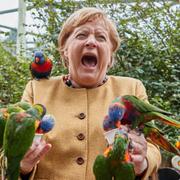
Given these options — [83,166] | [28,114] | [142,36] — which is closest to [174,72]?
[142,36]

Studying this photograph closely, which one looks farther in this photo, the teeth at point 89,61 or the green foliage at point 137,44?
the green foliage at point 137,44

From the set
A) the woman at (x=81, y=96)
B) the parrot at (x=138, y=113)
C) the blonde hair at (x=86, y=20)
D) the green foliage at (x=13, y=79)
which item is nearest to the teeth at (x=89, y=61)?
the woman at (x=81, y=96)

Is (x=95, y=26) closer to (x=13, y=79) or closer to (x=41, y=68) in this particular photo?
(x=41, y=68)

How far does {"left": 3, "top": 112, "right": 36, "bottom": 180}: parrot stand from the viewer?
0.86m

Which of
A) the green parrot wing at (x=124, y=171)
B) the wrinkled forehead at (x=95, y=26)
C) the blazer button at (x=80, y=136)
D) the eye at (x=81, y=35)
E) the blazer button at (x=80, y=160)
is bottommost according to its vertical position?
the blazer button at (x=80, y=160)

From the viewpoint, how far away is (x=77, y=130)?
1.19 metres

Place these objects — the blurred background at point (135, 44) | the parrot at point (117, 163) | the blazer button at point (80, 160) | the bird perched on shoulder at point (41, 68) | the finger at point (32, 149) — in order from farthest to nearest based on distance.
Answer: the blurred background at point (135, 44)
the bird perched on shoulder at point (41, 68)
the blazer button at point (80, 160)
the finger at point (32, 149)
the parrot at point (117, 163)

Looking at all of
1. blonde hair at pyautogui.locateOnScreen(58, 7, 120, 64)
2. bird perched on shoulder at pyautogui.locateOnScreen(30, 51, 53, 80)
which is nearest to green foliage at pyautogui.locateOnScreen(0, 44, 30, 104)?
bird perched on shoulder at pyautogui.locateOnScreen(30, 51, 53, 80)

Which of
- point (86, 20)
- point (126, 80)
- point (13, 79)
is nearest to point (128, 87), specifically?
point (126, 80)

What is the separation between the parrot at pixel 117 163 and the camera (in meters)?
0.85

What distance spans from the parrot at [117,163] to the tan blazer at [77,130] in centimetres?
22

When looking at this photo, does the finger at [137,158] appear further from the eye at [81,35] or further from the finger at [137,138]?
the eye at [81,35]

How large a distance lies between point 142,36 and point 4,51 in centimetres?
170

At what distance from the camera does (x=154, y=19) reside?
284 centimetres
